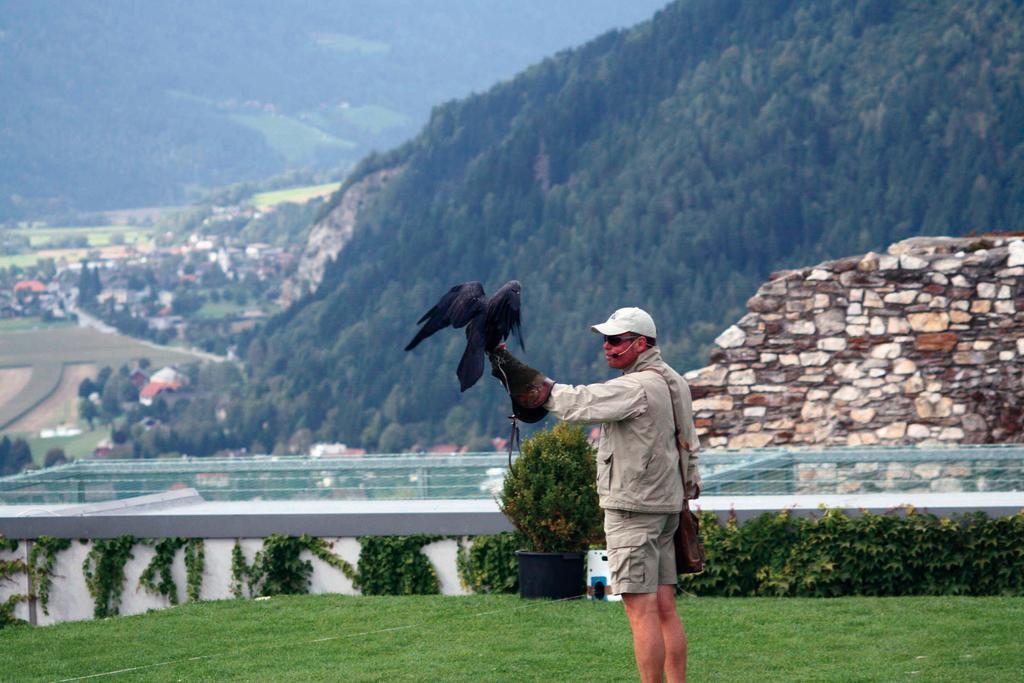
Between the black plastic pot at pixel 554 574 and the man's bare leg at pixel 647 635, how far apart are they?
275 cm

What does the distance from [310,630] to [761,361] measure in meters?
7.49

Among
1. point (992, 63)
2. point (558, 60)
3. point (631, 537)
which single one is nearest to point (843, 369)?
point (631, 537)

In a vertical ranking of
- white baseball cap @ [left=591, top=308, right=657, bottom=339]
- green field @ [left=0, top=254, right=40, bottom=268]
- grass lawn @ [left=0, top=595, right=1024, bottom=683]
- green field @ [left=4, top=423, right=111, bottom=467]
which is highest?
green field @ [left=0, top=254, right=40, bottom=268]

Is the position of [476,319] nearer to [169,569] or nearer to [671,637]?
[671,637]

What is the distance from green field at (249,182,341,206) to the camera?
12631 cm

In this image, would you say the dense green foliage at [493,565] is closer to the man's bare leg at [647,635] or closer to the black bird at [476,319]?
the man's bare leg at [647,635]

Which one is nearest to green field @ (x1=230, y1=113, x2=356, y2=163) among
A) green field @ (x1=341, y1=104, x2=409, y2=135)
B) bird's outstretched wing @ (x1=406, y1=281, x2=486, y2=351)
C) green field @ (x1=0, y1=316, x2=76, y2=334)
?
green field @ (x1=341, y1=104, x2=409, y2=135)

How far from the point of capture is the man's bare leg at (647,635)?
19.3 ft

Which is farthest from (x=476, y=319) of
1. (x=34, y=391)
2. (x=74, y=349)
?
(x=74, y=349)

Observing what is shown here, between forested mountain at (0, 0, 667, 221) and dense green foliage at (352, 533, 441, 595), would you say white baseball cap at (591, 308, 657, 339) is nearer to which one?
dense green foliage at (352, 533, 441, 595)

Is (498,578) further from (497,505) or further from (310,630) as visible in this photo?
(310,630)

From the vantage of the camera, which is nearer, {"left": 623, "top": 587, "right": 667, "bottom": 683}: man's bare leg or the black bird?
the black bird

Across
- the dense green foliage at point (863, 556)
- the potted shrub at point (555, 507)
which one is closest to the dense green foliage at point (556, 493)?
the potted shrub at point (555, 507)

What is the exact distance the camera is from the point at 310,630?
8367 mm
